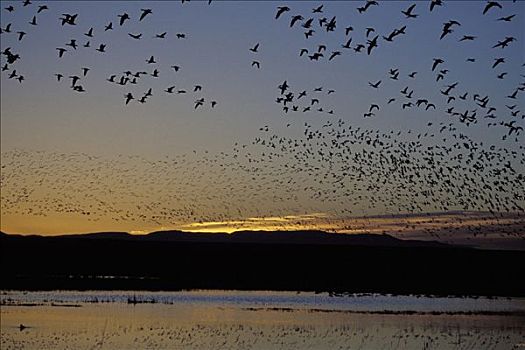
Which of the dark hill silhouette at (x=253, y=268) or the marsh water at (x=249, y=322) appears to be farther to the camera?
the dark hill silhouette at (x=253, y=268)

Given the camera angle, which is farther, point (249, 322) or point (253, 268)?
point (253, 268)

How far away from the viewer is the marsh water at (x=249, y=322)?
101 ft

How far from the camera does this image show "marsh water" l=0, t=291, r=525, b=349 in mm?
30875

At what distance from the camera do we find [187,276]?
77375mm

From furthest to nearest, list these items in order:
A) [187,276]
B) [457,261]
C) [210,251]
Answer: [210,251] < [457,261] < [187,276]

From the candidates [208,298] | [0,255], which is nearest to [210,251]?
[0,255]

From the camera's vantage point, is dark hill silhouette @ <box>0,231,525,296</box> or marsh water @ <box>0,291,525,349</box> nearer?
marsh water @ <box>0,291,525,349</box>

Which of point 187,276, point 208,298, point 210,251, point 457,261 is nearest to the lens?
point 208,298

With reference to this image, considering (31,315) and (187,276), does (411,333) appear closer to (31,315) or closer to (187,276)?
(31,315)

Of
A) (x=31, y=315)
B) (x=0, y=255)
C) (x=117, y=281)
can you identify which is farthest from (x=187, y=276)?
(x=31, y=315)

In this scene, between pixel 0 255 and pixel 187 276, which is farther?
pixel 0 255

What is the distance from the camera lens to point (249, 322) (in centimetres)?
3703

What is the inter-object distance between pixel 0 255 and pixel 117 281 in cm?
2999

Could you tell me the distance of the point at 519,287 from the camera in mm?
65375
